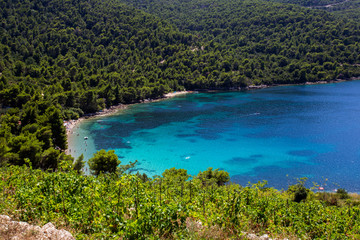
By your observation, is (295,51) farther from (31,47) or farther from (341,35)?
(31,47)

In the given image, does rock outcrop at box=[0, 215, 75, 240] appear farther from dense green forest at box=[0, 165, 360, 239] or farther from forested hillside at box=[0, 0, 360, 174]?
forested hillside at box=[0, 0, 360, 174]

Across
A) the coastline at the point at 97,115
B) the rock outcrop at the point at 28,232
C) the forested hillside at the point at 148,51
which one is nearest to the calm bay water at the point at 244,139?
the coastline at the point at 97,115

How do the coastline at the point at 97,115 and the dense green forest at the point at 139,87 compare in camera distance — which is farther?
the coastline at the point at 97,115

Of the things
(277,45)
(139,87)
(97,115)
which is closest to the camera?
(97,115)

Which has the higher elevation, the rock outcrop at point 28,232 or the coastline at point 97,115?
the rock outcrop at point 28,232

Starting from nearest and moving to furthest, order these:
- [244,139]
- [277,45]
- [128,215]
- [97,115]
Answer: [128,215] < [244,139] < [97,115] < [277,45]

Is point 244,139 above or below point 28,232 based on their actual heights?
below

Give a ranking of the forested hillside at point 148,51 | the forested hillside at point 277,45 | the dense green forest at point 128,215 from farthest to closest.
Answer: the forested hillside at point 277,45
the forested hillside at point 148,51
the dense green forest at point 128,215

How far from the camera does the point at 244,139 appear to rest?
2194 inches

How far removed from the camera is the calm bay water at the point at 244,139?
4112 cm

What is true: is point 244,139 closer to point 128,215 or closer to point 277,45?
point 128,215

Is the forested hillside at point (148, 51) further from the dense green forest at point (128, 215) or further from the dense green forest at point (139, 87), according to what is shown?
the dense green forest at point (128, 215)

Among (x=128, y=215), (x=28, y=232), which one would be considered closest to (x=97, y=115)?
(x=128, y=215)

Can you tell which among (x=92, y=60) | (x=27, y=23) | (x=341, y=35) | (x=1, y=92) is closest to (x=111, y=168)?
(x=1, y=92)
